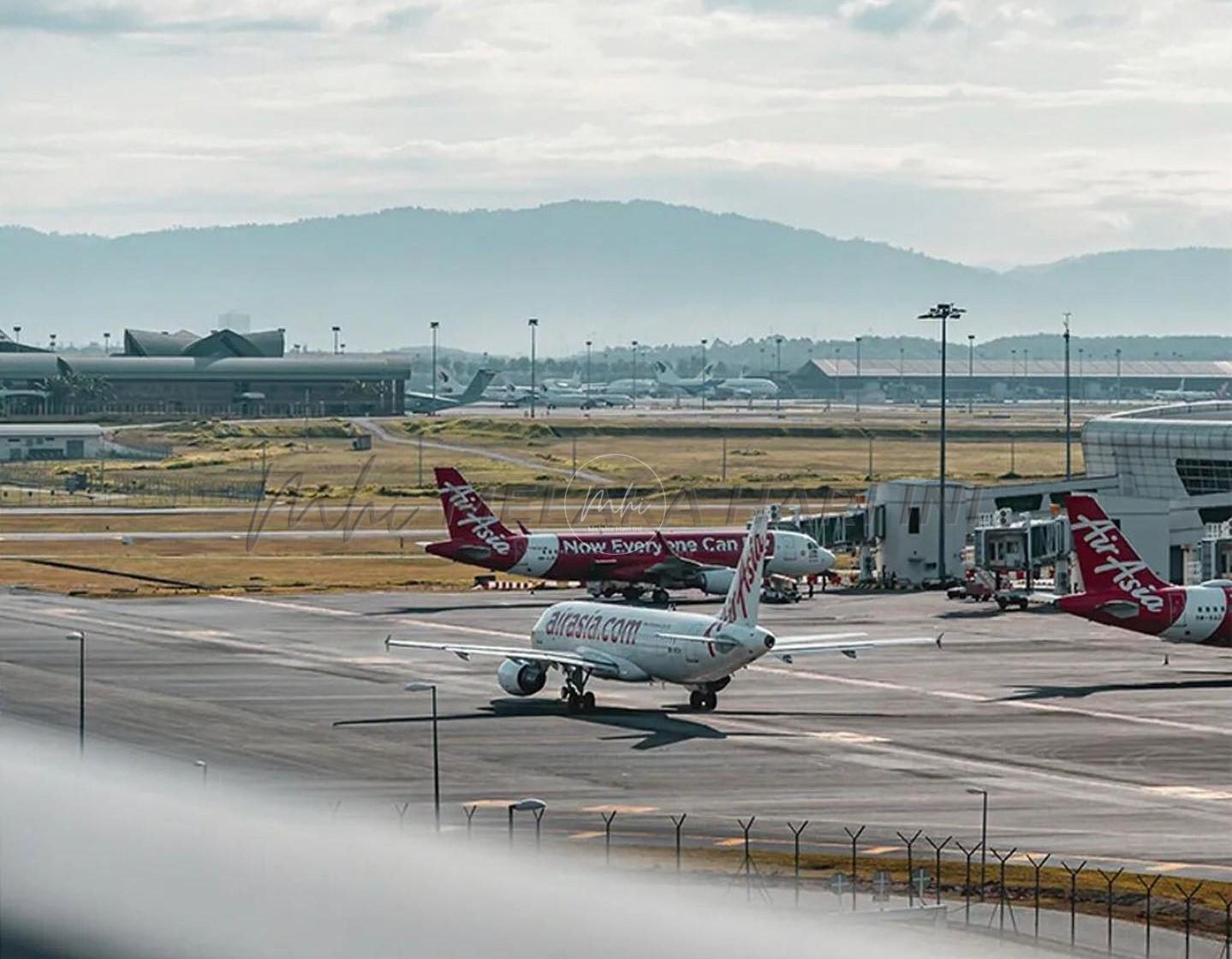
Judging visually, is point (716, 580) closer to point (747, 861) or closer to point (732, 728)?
point (732, 728)

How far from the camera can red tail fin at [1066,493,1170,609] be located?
93.7m

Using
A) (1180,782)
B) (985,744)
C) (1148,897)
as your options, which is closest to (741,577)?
(985,744)

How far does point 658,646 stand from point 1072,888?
32550 mm

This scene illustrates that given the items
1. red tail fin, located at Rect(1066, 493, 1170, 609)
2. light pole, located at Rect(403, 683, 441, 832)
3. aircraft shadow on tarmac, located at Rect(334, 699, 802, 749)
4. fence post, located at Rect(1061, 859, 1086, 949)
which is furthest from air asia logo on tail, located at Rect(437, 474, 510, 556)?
fence post, located at Rect(1061, 859, 1086, 949)

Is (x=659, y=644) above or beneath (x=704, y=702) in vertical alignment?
above

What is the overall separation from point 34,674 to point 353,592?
4489cm

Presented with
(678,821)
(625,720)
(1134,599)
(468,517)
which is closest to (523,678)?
(625,720)

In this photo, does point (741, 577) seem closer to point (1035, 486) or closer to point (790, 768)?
point (790, 768)

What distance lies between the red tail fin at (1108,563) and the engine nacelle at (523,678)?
2585cm

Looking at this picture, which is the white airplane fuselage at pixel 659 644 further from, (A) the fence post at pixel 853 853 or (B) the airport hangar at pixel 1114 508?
(B) the airport hangar at pixel 1114 508

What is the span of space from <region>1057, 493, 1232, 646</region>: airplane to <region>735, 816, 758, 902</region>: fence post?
122ft

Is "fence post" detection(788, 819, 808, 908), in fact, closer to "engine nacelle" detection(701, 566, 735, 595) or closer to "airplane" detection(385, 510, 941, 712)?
"airplane" detection(385, 510, 941, 712)

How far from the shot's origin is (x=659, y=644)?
8100 centimetres

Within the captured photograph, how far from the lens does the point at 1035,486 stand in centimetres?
15675
